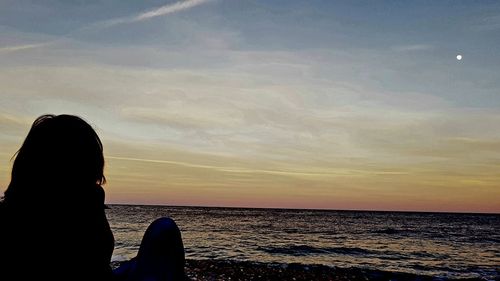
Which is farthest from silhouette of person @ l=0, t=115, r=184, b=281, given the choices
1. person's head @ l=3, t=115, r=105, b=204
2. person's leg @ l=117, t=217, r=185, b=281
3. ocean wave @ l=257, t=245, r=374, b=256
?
ocean wave @ l=257, t=245, r=374, b=256

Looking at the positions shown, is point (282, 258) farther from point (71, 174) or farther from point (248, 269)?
point (71, 174)

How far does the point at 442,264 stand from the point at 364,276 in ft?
44.2

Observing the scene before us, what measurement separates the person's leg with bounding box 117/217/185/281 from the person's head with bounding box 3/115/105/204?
84cm

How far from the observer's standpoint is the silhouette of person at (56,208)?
96.0 inches

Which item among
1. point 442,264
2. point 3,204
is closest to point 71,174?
point 3,204

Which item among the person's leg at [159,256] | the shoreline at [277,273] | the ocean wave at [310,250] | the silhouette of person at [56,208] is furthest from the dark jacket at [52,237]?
the ocean wave at [310,250]

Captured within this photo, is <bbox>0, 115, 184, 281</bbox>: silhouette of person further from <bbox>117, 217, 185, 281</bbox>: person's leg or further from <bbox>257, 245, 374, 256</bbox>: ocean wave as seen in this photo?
<bbox>257, 245, 374, 256</bbox>: ocean wave

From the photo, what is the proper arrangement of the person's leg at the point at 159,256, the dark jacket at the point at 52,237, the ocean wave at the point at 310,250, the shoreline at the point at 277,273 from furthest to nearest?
the ocean wave at the point at 310,250 < the shoreline at the point at 277,273 < the person's leg at the point at 159,256 < the dark jacket at the point at 52,237

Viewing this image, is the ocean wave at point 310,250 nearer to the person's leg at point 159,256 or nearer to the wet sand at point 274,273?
the wet sand at point 274,273

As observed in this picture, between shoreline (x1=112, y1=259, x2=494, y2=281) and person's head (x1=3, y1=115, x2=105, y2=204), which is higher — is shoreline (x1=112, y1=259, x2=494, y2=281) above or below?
below

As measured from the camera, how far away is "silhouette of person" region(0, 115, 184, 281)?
2.44 meters

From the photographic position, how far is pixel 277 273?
57.9 feet

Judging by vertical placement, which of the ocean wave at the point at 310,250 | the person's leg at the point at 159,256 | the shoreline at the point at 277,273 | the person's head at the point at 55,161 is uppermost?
the person's head at the point at 55,161

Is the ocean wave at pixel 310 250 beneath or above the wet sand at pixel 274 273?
beneath
